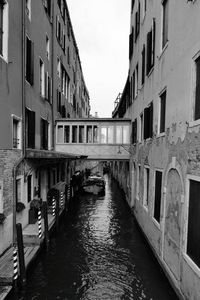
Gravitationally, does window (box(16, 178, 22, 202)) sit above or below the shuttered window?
below

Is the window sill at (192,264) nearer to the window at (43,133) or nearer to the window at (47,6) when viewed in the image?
the window at (43,133)

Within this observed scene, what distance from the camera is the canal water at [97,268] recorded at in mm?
6590

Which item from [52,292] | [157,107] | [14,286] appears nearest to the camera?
[14,286]

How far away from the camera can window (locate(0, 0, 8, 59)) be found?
798 centimetres

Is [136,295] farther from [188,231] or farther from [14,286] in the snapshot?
[14,286]

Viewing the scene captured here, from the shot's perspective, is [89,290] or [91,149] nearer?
[89,290]

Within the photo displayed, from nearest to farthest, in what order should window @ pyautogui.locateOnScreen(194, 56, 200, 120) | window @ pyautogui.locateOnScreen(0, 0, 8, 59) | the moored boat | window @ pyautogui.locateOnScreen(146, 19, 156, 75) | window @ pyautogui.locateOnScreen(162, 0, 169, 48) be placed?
window @ pyautogui.locateOnScreen(194, 56, 200, 120) → window @ pyautogui.locateOnScreen(0, 0, 8, 59) → window @ pyautogui.locateOnScreen(162, 0, 169, 48) → window @ pyautogui.locateOnScreen(146, 19, 156, 75) → the moored boat

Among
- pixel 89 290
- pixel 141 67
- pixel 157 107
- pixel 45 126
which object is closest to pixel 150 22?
pixel 141 67

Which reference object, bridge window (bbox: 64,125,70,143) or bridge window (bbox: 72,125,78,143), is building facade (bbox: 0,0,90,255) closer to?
bridge window (bbox: 64,125,70,143)

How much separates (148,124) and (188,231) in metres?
5.80

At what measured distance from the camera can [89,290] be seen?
6.77 m

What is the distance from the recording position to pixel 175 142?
674 centimetres

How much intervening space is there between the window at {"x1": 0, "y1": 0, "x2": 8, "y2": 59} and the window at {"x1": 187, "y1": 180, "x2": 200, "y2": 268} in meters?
7.04

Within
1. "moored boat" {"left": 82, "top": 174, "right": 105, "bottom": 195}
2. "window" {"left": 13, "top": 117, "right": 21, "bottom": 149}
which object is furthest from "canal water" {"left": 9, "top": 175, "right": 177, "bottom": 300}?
"moored boat" {"left": 82, "top": 174, "right": 105, "bottom": 195}
